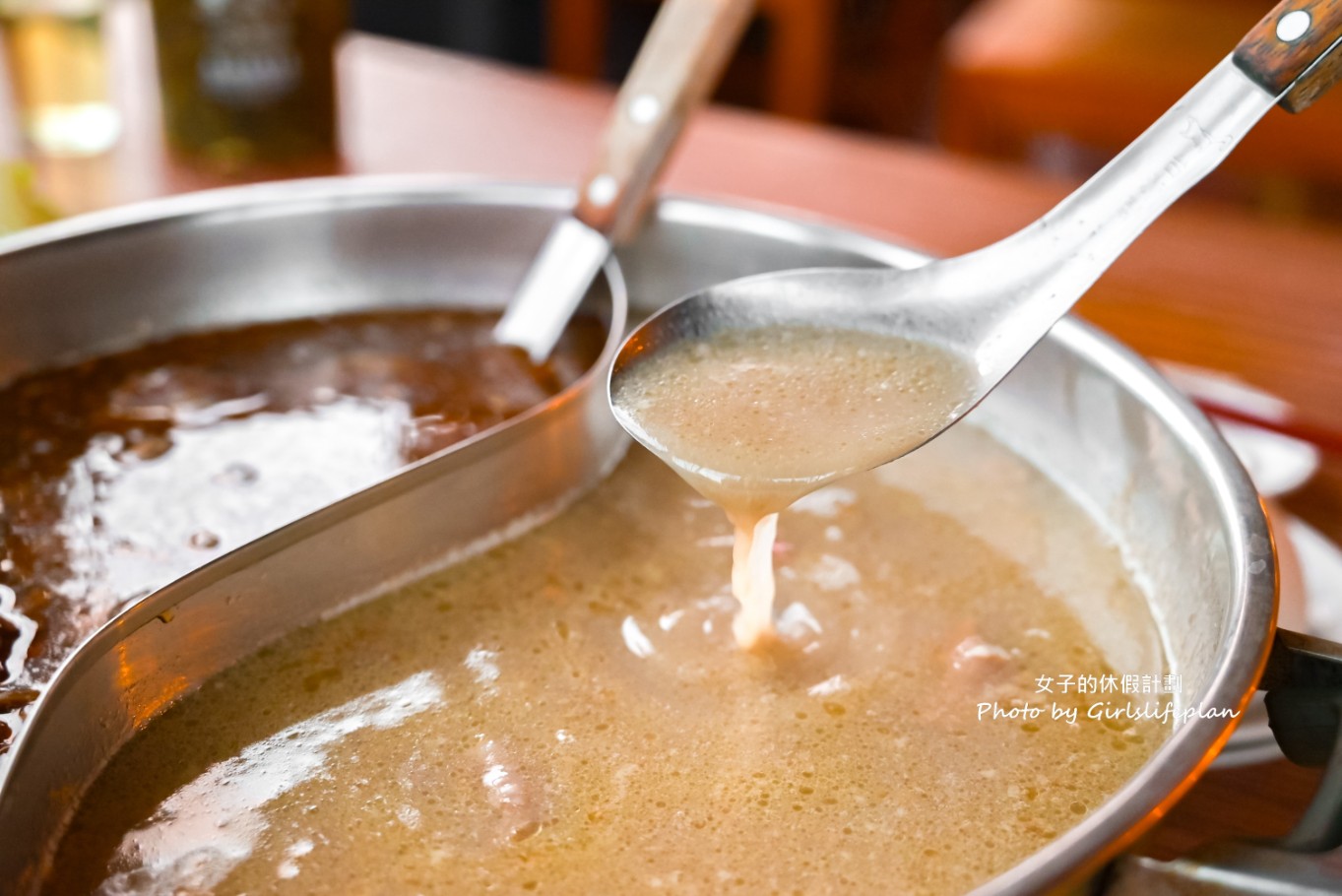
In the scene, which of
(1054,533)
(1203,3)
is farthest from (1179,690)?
(1203,3)

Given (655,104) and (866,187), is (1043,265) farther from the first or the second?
(866,187)

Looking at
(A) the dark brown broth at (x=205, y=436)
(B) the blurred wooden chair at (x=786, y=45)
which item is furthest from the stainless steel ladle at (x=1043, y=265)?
(B) the blurred wooden chair at (x=786, y=45)

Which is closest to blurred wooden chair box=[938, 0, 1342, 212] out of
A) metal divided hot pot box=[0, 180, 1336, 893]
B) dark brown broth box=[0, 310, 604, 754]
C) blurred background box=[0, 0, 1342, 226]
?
blurred background box=[0, 0, 1342, 226]

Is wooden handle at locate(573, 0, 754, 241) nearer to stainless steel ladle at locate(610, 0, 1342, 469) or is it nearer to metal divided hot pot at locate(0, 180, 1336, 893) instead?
metal divided hot pot at locate(0, 180, 1336, 893)

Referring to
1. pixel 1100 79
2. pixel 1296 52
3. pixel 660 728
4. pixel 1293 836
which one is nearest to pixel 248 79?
pixel 660 728

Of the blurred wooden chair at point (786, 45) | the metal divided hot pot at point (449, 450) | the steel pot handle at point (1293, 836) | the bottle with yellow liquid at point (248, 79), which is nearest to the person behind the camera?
the steel pot handle at point (1293, 836)

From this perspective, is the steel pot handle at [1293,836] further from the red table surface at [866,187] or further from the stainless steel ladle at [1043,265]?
the red table surface at [866,187]

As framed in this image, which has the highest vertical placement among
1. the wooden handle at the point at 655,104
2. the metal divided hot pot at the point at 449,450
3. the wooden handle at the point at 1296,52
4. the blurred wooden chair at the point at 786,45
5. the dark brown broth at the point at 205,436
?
the wooden handle at the point at 1296,52
